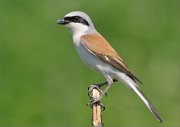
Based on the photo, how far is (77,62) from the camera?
9.35 metres

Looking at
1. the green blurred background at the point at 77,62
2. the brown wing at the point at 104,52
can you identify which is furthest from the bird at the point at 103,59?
the green blurred background at the point at 77,62

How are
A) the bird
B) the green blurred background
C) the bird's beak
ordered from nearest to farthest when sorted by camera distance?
the bird
the bird's beak
the green blurred background

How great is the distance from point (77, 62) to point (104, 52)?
7.51 feet

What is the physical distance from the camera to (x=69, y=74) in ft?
30.4

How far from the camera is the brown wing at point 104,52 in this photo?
7.02m

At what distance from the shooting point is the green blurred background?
8.96 m

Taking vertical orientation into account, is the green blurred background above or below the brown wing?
above

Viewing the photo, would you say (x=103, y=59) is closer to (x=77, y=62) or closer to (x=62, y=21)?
(x=62, y=21)

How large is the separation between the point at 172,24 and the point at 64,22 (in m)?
3.30

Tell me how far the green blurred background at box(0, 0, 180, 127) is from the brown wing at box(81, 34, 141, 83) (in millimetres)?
1793

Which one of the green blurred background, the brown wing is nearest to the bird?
the brown wing

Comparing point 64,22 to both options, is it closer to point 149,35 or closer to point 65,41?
point 65,41

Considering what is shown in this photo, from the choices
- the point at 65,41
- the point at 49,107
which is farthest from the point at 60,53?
the point at 49,107

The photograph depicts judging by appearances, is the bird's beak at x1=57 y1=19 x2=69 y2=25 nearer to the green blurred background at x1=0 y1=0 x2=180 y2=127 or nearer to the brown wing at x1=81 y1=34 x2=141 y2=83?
the brown wing at x1=81 y1=34 x2=141 y2=83
